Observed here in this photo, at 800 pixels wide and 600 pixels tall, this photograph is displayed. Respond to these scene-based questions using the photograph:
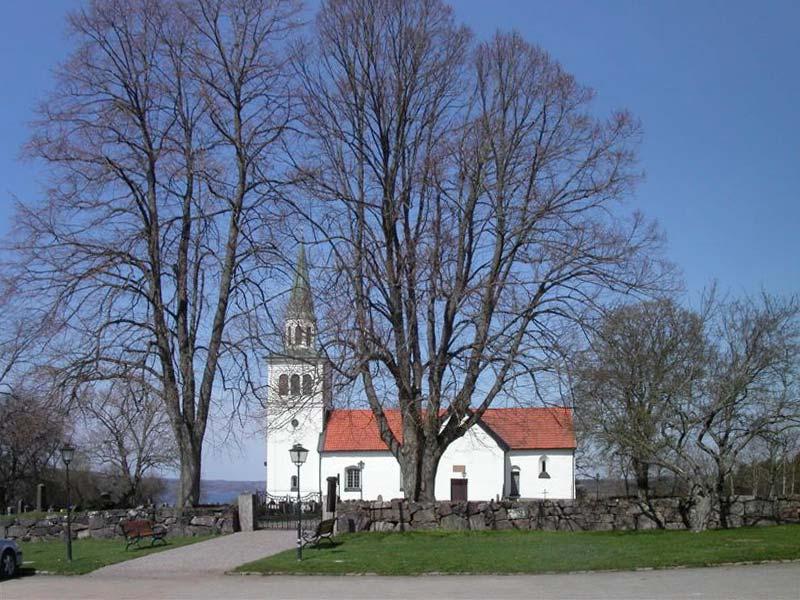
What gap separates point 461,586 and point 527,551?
17.2 ft

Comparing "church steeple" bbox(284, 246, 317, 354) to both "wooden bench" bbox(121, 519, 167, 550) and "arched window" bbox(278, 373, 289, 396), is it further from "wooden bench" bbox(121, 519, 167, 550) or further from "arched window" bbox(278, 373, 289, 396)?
"wooden bench" bbox(121, 519, 167, 550)

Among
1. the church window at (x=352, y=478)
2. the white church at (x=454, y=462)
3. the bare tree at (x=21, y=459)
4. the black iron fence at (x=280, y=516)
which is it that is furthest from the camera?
the church window at (x=352, y=478)

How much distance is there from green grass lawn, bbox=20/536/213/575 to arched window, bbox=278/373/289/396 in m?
4.79

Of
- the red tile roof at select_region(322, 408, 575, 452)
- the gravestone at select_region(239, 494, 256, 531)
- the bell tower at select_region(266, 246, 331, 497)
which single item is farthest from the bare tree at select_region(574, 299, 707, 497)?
the red tile roof at select_region(322, 408, 575, 452)

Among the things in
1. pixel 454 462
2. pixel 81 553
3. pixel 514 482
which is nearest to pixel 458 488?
pixel 454 462

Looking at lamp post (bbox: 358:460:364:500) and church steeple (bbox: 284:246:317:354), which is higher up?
church steeple (bbox: 284:246:317:354)

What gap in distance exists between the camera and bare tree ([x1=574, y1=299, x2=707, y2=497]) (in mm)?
28156

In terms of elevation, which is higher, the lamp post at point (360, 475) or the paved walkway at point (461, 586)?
the lamp post at point (360, 475)

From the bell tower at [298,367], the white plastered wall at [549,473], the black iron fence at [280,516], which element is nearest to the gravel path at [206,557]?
Result: the black iron fence at [280,516]

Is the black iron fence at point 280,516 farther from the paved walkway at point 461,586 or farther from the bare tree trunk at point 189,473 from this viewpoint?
the paved walkway at point 461,586

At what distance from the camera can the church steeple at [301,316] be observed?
90.6ft

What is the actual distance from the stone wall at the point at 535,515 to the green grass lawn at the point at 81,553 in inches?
199

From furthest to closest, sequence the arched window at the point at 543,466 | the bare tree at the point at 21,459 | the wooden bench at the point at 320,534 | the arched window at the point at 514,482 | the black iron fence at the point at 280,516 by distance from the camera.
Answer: the arched window at the point at 514,482, the arched window at the point at 543,466, the bare tree at the point at 21,459, the black iron fence at the point at 280,516, the wooden bench at the point at 320,534

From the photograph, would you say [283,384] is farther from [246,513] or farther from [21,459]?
[21,459]
